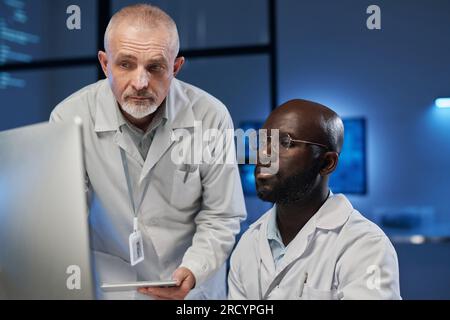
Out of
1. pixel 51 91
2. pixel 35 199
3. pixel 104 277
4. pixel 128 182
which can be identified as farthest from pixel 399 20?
pixel 35 199

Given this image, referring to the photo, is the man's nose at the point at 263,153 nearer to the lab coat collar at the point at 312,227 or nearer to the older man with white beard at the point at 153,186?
the lab coat collar at the point at 312,227

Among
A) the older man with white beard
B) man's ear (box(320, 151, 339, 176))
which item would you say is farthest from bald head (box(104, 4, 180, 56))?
man's ear (box(320, 151, 339, 176))

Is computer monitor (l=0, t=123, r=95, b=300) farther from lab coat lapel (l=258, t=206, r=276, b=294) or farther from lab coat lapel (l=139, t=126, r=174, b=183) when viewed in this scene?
lab coat lapel (l=139, t=126, r=174, b=183)

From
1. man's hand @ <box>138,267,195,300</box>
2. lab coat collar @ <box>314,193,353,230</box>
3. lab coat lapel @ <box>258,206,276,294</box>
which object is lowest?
man's hand @ <box>138,267,195,300</box>

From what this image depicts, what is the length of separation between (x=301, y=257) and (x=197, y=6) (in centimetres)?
266

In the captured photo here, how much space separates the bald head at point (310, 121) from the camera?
3.86 ft

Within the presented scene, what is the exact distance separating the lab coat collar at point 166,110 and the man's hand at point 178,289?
47 centimetres

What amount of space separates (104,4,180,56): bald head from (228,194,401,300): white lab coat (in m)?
0.56

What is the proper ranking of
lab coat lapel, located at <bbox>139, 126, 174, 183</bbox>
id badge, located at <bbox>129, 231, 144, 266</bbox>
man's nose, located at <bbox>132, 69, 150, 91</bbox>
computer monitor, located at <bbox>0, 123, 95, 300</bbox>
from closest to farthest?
computer monitor, located at <bbox>0, 123, 95, 300</bbox> → id badge, located at <bbox>129, 231, 144, 266</bbox> → man's nose, located at <bbox>132, 69, 150, 91</bbox> → lab coat lapel, located at <bbox>139, 126, 174, 183</bbox>

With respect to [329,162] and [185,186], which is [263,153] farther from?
[185,186]

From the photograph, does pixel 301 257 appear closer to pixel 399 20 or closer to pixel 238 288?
pixel 238 288

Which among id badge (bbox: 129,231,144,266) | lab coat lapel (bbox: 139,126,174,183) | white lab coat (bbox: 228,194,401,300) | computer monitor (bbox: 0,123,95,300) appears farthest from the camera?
lab coat lapel (bbox: 139,126,174,183)

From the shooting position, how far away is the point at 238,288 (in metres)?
1.20

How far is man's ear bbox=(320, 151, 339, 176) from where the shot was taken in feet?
3.96
